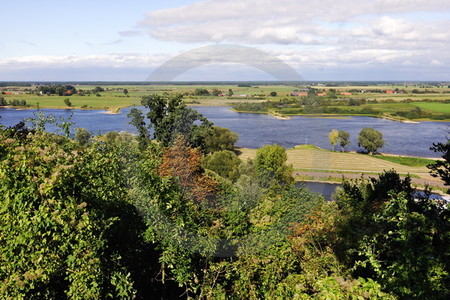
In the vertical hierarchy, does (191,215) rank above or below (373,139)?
above

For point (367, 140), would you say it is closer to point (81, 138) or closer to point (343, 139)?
point (343, 139)

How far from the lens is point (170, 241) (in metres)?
6.88

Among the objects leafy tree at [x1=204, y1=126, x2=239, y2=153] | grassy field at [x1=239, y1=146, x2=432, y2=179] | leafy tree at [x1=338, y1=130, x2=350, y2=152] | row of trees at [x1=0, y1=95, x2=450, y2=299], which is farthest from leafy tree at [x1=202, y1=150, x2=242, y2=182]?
leafy tree at [x1=338, y1=130, x2=350, y2=152]

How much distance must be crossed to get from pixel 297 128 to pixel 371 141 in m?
19.8

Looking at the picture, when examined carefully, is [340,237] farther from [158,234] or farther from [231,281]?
[158,234]

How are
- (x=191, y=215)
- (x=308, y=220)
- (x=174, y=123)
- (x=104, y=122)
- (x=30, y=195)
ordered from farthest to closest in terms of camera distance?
(x=104, y=122) → (x=174, y=123) → (x=308, y=220) → (x=191, y=215) → (x=30, y=195)

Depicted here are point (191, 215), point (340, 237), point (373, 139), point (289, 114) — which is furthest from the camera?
point (289, 114)

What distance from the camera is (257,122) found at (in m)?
85.4

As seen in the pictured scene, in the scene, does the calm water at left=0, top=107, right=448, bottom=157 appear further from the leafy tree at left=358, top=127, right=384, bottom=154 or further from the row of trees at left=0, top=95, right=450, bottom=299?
the row of trees at left=0, top=95, right=450, bottom=299

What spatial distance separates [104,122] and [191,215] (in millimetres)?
59135

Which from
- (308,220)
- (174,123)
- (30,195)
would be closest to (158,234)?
(30,195)

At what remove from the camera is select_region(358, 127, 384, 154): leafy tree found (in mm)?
56963

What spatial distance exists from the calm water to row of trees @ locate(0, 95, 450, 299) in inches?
1718

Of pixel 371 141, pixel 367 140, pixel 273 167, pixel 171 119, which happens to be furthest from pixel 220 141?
pixel 371 141
